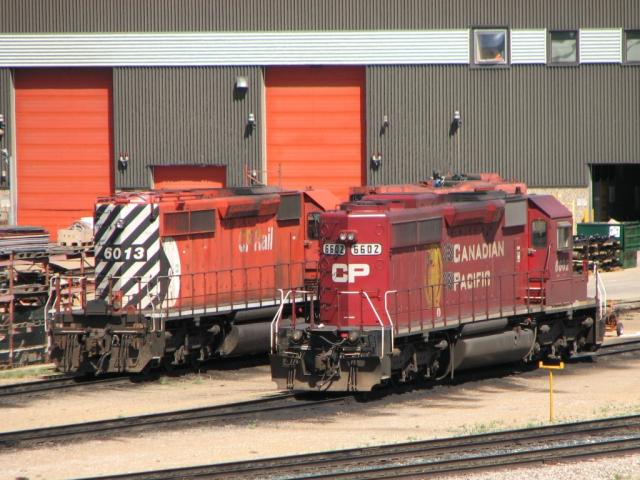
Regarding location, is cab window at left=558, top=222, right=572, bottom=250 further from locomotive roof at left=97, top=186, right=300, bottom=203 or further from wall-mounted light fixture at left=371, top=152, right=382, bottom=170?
wall-mounted light fixture at left=371, top=152, right=382, bottom=170

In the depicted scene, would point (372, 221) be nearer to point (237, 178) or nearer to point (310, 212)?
point (310, 212)

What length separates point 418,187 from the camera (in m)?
24.3

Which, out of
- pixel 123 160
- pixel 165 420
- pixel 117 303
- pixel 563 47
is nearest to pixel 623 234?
pixel 563 47

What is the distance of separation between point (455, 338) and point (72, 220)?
2684 centimetres

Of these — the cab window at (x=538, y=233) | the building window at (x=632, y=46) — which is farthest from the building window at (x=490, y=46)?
the cab window at (x=538, y=233)

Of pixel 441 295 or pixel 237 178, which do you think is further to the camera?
pixel 237 178

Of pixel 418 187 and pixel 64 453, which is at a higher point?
pixel 418 187

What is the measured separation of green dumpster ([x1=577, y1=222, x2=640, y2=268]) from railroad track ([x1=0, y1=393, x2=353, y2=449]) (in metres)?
21.9

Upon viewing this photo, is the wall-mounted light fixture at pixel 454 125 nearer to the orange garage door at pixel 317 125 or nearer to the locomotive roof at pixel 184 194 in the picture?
the orange garage door at pixel 317 125

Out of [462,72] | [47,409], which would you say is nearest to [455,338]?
[47,409]

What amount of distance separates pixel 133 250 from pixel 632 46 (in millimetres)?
27015

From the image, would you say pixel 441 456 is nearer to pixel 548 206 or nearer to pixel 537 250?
pixel 537 250

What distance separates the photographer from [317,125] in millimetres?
44250

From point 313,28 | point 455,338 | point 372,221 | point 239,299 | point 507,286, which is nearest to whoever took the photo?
point 372,221
